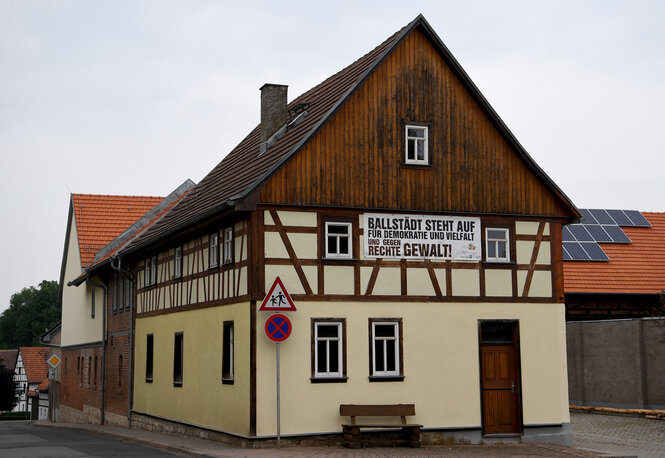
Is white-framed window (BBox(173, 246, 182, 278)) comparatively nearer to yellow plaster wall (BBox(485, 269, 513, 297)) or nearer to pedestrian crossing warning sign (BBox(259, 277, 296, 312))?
pedestrian crossing warning sign (BBox(259, 277, 296, 312))

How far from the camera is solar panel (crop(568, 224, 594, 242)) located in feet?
128

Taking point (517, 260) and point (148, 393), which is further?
point (148, 393)

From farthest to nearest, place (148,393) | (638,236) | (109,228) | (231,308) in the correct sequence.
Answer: (109,228), (638,236), (148,393), (231,308)

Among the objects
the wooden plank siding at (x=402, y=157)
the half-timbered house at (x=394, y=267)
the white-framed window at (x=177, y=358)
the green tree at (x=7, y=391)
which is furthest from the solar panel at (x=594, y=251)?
the green tree at (x=7, y=391)

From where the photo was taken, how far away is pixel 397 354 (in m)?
21.5

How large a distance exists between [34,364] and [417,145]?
318ft

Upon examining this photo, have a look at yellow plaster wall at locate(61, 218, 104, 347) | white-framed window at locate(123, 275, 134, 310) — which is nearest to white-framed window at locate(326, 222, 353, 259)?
white-framed window at locate(123, 275, 134, 310)

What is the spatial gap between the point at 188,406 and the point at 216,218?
5519 mm

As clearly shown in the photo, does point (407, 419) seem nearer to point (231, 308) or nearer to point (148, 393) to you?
point (231, 308)

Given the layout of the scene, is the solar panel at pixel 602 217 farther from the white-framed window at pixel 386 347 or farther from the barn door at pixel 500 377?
the white-framed window at pixel 386 347

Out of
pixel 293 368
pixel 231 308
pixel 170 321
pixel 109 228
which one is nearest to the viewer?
pixel 293 368

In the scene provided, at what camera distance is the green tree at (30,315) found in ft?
Result: 439

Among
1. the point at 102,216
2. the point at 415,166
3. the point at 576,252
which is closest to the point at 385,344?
the point at 415,166

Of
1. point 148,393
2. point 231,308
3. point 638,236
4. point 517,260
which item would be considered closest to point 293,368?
point 231,308
